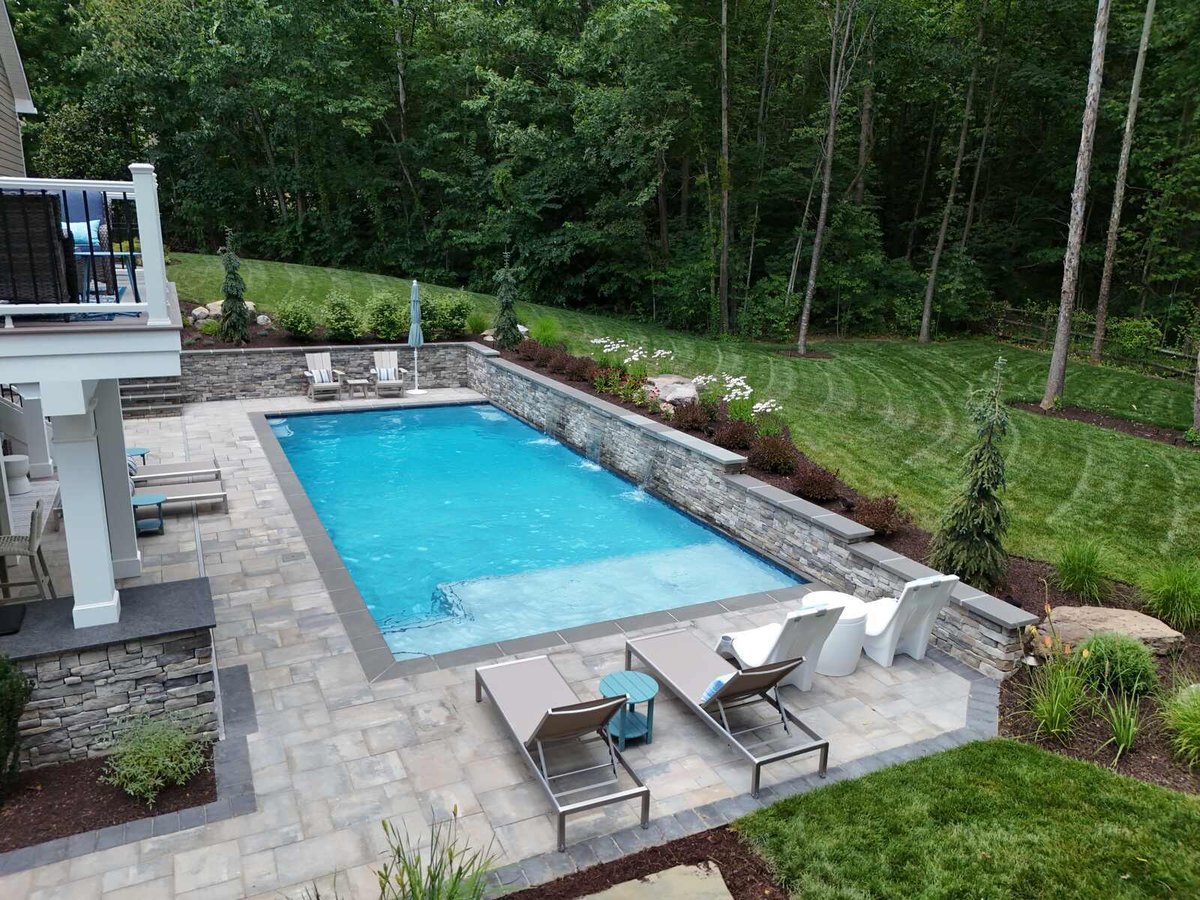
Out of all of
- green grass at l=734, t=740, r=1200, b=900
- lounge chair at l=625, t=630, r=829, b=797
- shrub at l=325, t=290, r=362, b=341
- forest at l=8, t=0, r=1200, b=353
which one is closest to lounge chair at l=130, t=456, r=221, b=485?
lounge chair at l=625, t=630, r=829, b=797

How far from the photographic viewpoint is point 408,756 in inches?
211

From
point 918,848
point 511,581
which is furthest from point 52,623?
point 918,848

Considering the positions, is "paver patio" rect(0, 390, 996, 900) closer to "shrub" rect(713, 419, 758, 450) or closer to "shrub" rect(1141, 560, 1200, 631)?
"shrub" rect(1141, 560, 1200, 631)

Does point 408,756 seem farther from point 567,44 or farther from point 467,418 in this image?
point 567,44

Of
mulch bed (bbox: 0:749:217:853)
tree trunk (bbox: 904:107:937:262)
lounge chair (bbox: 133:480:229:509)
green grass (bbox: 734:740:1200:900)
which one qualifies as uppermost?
tree trunk (bbox: 904:107:937:262)

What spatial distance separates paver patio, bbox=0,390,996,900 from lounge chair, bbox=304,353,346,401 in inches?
339

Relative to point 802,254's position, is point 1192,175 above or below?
above

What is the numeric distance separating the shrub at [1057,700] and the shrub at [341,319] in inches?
608

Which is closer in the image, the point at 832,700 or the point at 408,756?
the point at 408,756

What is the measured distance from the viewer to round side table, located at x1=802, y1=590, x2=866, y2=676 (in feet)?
21.2

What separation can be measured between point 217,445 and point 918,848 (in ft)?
39.1

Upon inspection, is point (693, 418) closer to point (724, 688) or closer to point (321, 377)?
point (724, 688)

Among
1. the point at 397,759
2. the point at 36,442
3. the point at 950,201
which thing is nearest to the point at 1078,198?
the point at 950,201

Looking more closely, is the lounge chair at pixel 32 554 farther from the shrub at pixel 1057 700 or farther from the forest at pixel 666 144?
the forest at pixel 666 144
